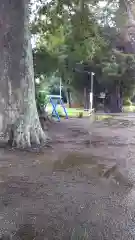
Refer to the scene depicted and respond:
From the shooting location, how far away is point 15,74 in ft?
33.1

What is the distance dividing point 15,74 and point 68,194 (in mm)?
5642

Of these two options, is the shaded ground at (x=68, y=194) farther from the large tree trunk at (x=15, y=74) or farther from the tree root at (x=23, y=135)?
the large tree trunk at (x=15, y=74)

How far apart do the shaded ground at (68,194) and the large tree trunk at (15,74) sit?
3.51ft

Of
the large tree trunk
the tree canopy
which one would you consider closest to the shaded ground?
the large tree trunk

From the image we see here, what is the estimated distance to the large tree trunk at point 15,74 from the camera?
33.0ft

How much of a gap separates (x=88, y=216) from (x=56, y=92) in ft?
110

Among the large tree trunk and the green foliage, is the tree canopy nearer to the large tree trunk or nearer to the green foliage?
the green foliage

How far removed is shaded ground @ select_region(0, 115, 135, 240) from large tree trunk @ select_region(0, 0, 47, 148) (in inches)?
42.1

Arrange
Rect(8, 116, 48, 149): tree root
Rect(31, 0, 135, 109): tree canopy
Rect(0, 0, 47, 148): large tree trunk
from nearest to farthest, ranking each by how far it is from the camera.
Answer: Rect(8, 116, 48, 149): tree root < Rect(0, 0, 47, 148): large tree trunk < Rect(31, 0, 135, 109): tree canopy

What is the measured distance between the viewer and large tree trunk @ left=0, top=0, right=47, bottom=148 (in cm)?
1006

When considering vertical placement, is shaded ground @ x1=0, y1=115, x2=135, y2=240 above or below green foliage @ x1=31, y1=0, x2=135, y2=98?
below

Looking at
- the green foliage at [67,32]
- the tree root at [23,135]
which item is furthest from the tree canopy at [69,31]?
the tree root at [23,135]

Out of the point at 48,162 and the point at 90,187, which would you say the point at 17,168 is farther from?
the point at 90,187

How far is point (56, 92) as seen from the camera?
37375 mm
